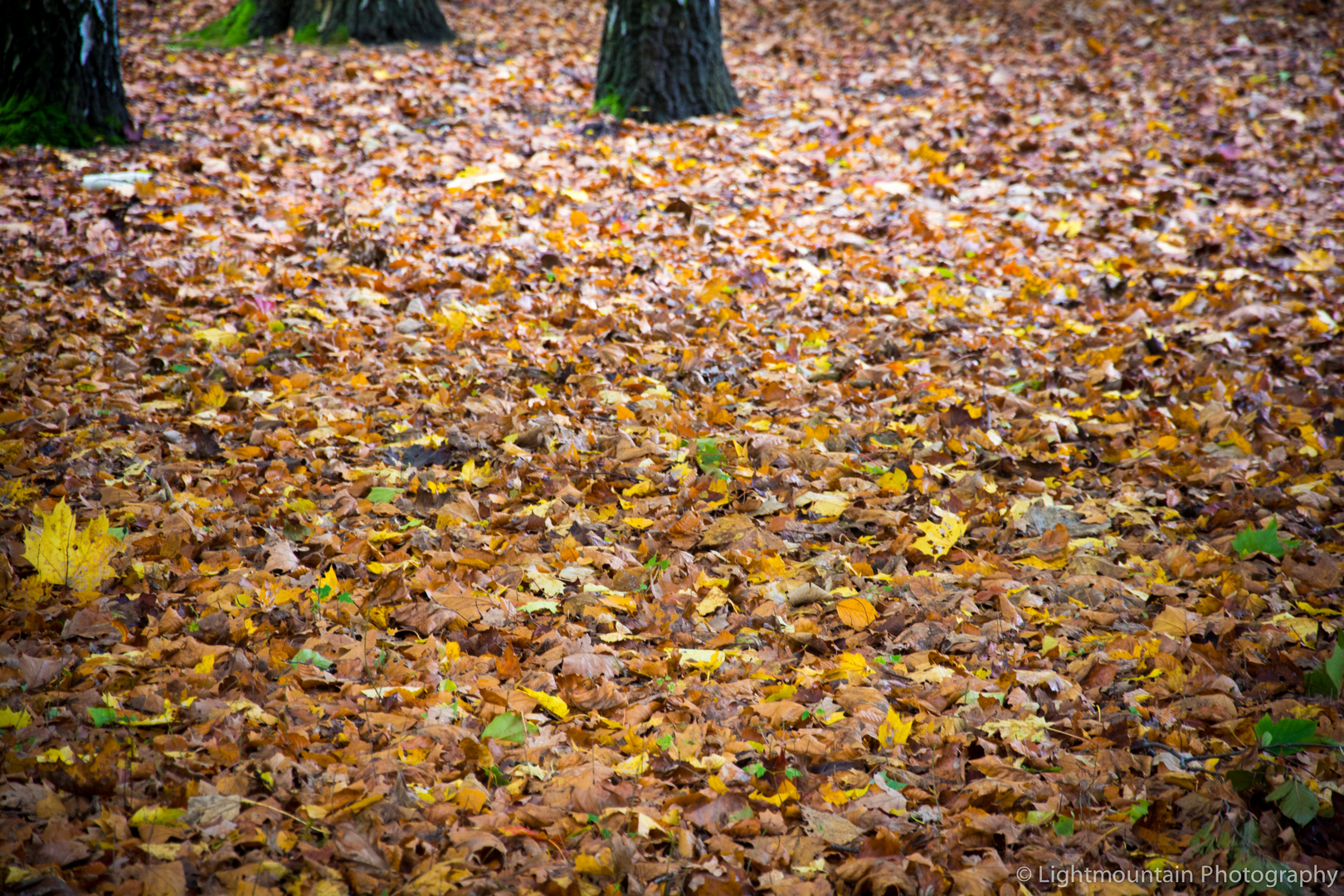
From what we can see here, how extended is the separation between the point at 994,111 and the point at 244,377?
6.54 metres

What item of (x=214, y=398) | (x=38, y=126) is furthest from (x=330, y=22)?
(x=214, y=398)

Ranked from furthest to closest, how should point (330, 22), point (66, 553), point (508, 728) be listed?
point (330, 22) → point (66, 553) → point (508, 728)

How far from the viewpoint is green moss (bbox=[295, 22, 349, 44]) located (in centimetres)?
873

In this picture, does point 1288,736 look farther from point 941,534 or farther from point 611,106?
point 611,106

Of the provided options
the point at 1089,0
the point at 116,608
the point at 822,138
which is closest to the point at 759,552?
the point at 116,608

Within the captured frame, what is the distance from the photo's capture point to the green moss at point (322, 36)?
8.73m

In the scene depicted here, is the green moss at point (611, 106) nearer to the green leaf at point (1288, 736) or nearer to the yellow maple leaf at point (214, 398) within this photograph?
the yellow maple leaf at point (214, 398)

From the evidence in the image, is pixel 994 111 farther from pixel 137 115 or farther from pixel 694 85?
pixel 137 115

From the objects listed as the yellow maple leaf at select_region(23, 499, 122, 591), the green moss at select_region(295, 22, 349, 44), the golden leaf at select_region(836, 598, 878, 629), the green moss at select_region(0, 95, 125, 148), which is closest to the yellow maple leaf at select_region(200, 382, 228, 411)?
the yellow maple leaf at select_region(23, 499, 122, 591)

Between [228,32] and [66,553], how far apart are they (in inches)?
313

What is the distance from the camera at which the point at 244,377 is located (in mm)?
4199

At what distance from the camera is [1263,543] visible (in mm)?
3369

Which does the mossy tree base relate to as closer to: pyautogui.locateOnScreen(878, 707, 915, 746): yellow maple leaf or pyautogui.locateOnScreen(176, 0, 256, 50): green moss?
pyautogui.locateOnScreen(176, 0, 256, 50): green moss

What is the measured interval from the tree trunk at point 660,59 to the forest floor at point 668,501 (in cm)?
32
